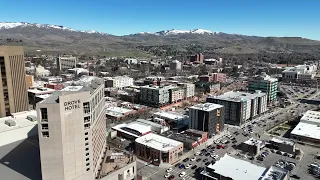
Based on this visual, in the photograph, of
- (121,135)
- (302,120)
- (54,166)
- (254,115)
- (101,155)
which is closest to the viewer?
(54,166)

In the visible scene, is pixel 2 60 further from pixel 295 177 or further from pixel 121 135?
pixel 295 177

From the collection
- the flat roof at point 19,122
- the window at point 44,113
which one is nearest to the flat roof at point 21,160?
the flat roof at point 19,122

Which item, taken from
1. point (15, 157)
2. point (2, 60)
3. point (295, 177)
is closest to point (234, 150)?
point (295, 177)

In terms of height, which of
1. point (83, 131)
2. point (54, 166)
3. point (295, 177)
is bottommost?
point (295, 177)

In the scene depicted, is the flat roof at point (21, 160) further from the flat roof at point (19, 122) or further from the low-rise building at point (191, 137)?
the low-rise building at point (191, 137)

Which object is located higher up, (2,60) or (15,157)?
(2,60)

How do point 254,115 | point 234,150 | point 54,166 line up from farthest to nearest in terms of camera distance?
point 254,115
point 234,150
point 54,166

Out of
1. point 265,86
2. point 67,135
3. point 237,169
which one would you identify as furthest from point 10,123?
point 265,86
